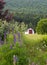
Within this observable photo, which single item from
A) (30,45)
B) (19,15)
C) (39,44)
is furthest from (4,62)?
(19,15)

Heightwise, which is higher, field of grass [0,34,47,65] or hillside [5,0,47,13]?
hillside [5,0,47,13]

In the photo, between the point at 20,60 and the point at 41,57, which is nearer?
the point at 20,60

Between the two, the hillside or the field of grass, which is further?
the hillside

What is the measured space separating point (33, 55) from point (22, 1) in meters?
46.8

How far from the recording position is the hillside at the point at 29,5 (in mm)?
47094

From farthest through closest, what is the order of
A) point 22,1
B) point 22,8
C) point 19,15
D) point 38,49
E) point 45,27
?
point 22,1
point 22,8
point 19,15
point 45,27
point 38,49

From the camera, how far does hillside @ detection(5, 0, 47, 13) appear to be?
47.1 metres

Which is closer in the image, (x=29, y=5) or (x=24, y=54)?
(x=24, y=54)

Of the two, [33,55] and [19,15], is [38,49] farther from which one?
[19,15]

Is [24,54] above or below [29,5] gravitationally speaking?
below

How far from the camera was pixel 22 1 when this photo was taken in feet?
170

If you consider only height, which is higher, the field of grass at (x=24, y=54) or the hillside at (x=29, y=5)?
the hillside at (x=29, y=5)

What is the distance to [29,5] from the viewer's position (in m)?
51.7

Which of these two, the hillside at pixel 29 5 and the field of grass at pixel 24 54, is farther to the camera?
the hillside at pixel 29 5
